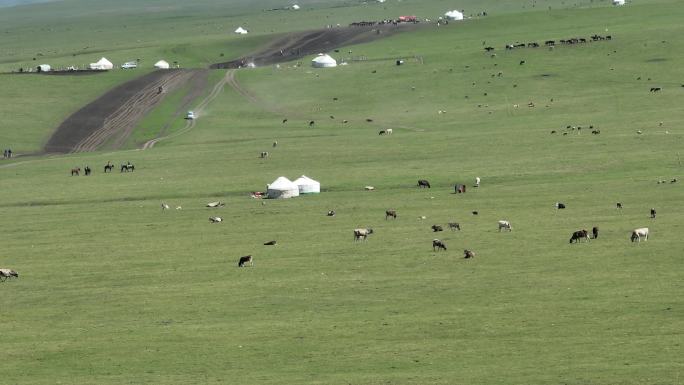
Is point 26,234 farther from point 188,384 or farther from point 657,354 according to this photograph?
point 657,354

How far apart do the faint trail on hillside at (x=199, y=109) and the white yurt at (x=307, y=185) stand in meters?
39.1

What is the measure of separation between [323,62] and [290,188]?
93025 millimetres

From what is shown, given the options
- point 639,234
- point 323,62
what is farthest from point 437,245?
point 323,62

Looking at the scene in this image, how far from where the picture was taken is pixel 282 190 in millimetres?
95750

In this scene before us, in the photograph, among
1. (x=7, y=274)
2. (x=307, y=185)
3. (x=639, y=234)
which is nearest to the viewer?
(x=7, y=274)

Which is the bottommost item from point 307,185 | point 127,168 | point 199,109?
point 307,185

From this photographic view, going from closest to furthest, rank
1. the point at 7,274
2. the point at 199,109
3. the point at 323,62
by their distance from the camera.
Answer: the point at 7,274
the point at 199,109
the point at 323,62

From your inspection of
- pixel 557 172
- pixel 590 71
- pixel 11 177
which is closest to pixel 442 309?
pixel 557 172

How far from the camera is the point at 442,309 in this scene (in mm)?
55469

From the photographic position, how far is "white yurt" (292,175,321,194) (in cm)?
9706

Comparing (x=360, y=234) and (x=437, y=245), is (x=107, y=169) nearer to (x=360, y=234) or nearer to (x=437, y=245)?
(x=360, y=234)

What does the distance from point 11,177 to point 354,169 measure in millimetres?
31375

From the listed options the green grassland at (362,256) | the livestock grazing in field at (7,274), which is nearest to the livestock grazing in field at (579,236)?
the green grassland at (362,256)

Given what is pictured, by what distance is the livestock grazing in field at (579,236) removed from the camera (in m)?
70.0
